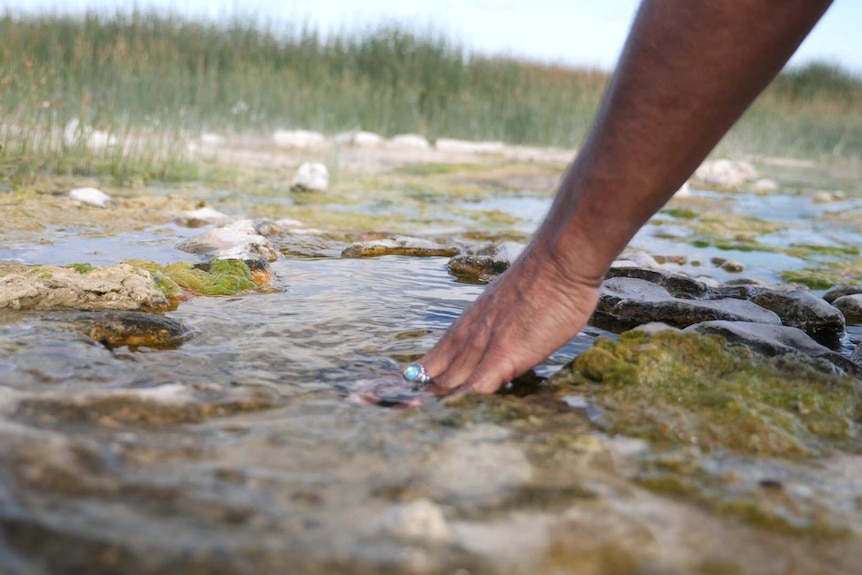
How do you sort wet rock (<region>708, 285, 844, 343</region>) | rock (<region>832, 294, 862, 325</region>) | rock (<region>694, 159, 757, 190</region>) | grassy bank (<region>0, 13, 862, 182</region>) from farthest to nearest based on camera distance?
→ rock (<region>694, 159, 757, 190</region>) → grassy bank (<region>0, 13, 862, 182</region>) → rock (<region>832, 294, 862, 325</region>) → wet rock (<region>708, 285, 844, 343</region>)

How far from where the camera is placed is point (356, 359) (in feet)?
6.31

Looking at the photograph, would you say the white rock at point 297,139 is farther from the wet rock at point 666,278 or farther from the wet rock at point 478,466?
the wet rock at point 478,466

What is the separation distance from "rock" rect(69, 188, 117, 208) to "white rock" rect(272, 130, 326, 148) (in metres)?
5.74

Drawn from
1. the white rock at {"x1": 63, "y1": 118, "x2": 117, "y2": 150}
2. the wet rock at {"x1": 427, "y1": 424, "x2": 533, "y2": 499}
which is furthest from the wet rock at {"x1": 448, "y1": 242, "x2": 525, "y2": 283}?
the white rock at {"x1": 63, "y1": 118, "x2": 117, "y2": 150}

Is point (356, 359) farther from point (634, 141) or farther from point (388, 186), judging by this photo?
point (388, 186)

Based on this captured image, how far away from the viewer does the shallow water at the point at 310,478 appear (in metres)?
0.95

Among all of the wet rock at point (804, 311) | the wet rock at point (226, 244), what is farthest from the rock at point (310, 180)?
the wet rock at point (804, 311)

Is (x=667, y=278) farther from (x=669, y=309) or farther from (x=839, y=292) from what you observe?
(x=839, y=292)

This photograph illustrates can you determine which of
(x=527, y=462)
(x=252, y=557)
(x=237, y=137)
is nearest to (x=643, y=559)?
(x=527, y=462)

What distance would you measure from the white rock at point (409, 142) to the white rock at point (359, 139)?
235 mm

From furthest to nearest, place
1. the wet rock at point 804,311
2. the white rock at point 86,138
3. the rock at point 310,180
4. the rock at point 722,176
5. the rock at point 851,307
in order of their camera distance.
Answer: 1. the rock at point 722,176
2. the rock at point 310,180
3. the white rock at point 86,138
4. the rock at point 851,307
5. the wet rock at point 804,311

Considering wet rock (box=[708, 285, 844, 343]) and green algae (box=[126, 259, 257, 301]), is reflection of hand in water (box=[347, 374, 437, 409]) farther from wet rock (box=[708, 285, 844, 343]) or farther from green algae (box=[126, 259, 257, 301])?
wet rock (box=[708, 285, 844, 343])

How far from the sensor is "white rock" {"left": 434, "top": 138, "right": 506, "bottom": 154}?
11.8 m

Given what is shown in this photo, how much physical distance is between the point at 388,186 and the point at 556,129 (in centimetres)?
588
